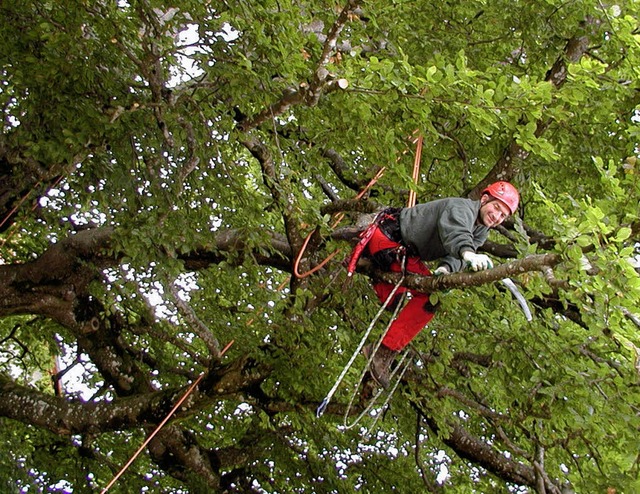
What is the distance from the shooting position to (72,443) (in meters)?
7.29

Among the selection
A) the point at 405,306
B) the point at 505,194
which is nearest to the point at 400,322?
the point at 405,306

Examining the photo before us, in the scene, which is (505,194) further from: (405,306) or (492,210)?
(405,306)

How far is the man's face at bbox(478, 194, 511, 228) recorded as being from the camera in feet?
13.6

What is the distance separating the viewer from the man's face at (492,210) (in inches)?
163

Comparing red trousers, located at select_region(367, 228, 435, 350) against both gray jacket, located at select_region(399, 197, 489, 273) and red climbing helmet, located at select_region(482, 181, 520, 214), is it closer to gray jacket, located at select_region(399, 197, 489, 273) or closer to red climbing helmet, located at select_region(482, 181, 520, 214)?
gray jacket, located at select_region(399, 197, 489, 273)

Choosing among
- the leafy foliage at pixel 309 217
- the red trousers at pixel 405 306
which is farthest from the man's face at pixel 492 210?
the red trousers at pixel 405 306

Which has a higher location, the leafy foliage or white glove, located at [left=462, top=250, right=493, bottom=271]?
the leafy foliage

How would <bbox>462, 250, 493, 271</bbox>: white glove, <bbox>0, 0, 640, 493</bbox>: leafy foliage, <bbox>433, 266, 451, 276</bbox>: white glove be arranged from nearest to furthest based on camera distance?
<bbox>462, 250, 493, 271</bbox>: white glove, <bbox>433, 266, 451, 276</bbox>: white glove, <bbox>0, 0, 640, 493</bbox>: leafy foliage

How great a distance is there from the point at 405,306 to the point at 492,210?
83 centimetres

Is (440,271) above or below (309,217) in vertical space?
below

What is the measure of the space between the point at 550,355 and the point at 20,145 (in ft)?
14.0

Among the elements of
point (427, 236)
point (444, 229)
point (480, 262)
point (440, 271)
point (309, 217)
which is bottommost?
point (480, 262)

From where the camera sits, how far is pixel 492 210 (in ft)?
13.6

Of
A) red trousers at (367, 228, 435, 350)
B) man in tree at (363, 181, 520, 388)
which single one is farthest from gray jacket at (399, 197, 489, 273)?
red trousers at (367, 228, 435, 350)
